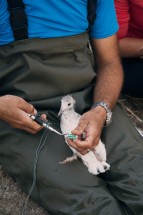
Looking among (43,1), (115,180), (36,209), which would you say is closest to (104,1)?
(43,1)

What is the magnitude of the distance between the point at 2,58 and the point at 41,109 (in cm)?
37

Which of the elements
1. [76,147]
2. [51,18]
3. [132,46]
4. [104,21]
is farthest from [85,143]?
[132,46]

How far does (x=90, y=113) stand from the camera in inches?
101

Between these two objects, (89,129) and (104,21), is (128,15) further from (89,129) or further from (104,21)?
(89,129)

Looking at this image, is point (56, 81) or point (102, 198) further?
point (56, 81)

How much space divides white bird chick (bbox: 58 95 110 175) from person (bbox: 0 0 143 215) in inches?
1.7

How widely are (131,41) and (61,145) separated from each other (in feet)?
4.15

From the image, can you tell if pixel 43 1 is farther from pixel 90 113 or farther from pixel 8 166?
pixel 8 166

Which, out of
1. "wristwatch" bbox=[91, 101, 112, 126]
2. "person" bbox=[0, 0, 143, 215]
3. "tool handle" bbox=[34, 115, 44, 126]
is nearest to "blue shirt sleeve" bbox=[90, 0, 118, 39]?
"person" bbox=[0, 0, 143, 215]

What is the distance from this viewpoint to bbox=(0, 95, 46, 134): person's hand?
7.85 feet

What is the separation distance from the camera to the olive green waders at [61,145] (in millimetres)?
2434

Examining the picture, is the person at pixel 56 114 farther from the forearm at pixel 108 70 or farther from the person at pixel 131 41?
the person at pixel 131 41

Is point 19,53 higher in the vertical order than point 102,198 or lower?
higher

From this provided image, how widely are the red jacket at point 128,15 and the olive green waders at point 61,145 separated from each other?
68 cm
